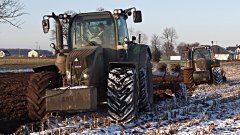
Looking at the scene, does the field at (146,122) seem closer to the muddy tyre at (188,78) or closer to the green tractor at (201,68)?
the muddy tyre at (188,78)

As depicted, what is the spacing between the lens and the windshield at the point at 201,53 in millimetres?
21938

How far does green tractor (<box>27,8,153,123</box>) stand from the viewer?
7676 millimetres

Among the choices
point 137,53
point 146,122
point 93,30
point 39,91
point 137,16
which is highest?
point 137,16

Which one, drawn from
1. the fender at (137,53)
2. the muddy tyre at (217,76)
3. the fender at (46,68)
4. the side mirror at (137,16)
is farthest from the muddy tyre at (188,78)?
the fender at (46,68)

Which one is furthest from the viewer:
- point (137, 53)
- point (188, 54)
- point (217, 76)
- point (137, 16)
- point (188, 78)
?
point (188, 54)

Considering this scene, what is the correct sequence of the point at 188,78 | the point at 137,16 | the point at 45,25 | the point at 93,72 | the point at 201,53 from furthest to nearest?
the point at 201,53 → the point at 188,78 → the point at 45,25 → the point at 137,16 → the point at 93,72

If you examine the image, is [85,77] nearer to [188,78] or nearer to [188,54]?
[188,78]

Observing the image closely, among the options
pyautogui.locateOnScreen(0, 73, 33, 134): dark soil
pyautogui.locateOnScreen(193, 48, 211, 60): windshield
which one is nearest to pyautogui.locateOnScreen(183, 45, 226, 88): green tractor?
pyautogui.locateOnScreen(193, 48, 211, 60): windshield

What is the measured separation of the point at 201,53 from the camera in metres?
22.1

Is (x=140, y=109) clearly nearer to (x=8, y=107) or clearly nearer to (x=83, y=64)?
(x=83, y=64)

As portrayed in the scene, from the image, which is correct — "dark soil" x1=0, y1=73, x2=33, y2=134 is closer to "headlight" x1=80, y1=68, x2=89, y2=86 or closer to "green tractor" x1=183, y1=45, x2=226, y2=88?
"headlight" x1=80, y1=68, x2=89, y2=86

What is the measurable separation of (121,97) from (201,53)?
14.5m

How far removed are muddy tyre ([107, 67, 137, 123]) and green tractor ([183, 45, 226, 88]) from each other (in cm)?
1157

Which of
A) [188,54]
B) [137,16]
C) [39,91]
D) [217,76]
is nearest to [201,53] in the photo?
[188,54]
